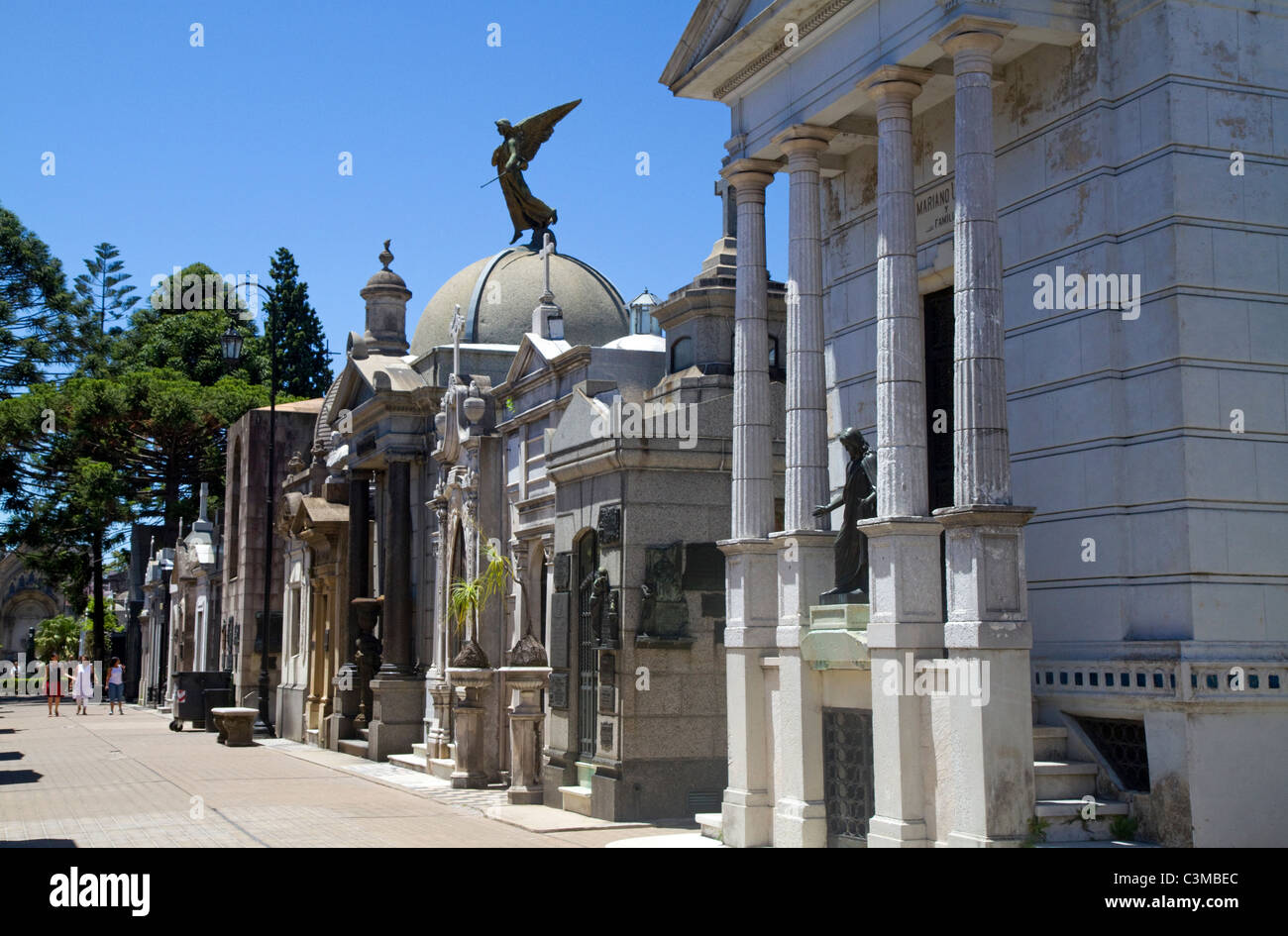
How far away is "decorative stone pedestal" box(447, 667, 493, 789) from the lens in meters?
19.0

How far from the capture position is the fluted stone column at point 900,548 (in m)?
10.5

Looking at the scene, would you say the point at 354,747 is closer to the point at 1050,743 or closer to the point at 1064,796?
the point at 1050,743

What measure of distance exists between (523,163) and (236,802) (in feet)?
47.3

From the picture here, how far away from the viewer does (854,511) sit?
12.2 m

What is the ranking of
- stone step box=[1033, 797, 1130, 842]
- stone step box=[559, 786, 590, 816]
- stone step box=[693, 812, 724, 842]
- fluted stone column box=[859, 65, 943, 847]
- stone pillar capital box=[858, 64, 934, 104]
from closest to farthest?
stone step box=[1033, 797, 1130, 842]
fluted stone column box=[859, 65, 943, 847]
stone pillar capital box=[858, 64, 934, 104]
stone step box=[693, 812, 724, 842]
stone step box=[559, 786, 590, 816]

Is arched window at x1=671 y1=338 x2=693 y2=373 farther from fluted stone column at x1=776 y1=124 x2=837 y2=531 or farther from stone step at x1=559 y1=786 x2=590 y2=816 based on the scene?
stone step at x1=559 y1=786 x2=590 y2=816

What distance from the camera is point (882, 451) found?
10906mm

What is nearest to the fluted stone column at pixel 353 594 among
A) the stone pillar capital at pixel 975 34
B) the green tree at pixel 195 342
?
the stone pillar capital at pixel 975 34

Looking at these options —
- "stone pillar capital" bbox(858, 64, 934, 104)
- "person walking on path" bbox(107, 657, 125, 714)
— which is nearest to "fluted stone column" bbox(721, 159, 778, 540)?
"stone pillar capital" bbox(858, 64, 934, 104)

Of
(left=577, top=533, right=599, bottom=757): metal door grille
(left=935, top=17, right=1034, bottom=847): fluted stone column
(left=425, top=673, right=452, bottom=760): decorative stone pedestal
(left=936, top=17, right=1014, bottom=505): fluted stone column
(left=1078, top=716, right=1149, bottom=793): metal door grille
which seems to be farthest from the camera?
(left=425, top=673, right=452, bottom=760): decorative stone pedestal

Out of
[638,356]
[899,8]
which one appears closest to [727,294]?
[638,356]

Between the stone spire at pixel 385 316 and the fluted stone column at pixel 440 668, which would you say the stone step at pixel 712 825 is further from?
the stone spire at pixel 385 316

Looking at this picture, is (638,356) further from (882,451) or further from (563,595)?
(882,451)

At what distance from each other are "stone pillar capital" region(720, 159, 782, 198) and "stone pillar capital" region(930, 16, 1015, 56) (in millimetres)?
3045
